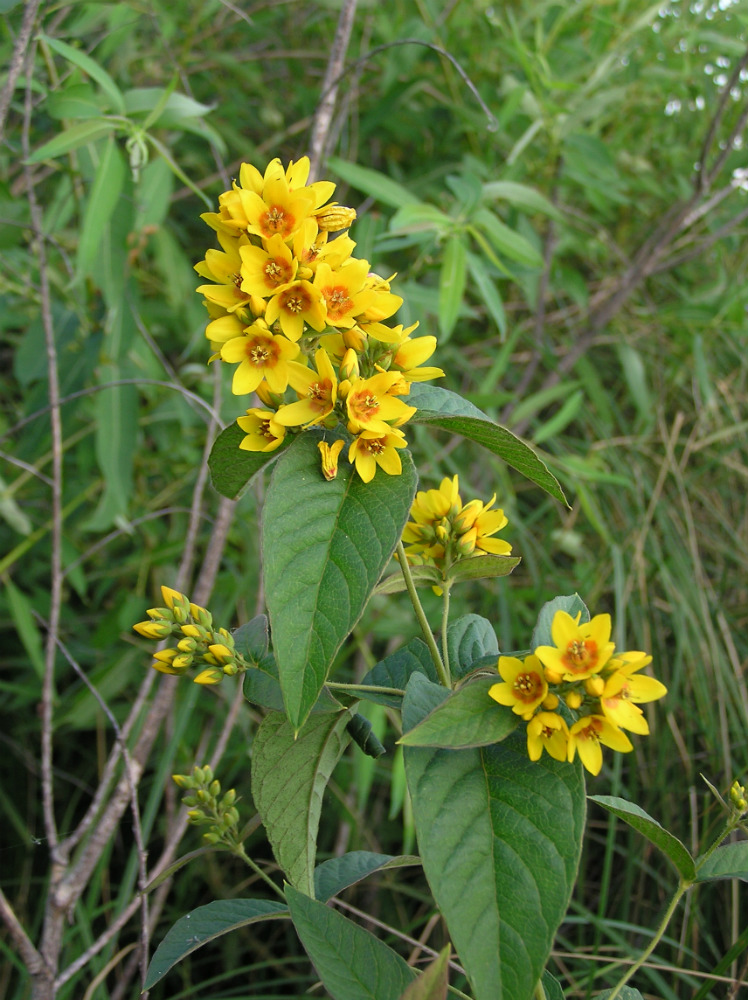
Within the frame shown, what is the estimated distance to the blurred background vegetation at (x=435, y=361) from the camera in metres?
1.33

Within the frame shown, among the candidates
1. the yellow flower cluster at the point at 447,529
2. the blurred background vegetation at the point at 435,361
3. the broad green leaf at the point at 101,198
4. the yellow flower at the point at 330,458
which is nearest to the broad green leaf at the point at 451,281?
the blurred background vegetation at the point at 435,361

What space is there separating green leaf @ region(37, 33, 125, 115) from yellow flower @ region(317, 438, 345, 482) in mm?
725

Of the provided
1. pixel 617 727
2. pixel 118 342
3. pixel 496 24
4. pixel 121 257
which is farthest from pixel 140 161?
pixel 496 24

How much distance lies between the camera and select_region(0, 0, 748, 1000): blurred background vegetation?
4.35ft

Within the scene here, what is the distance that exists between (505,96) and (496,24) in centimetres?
21

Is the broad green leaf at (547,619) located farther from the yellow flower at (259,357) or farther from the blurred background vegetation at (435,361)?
the blurred background vegetation at (435,361)

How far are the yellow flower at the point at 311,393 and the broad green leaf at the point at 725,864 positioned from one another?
0.42 metres

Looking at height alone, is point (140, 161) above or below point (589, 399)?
above

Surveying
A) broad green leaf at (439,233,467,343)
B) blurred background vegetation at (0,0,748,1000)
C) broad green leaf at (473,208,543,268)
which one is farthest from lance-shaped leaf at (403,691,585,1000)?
broad green leaf at (473,208,543,268)

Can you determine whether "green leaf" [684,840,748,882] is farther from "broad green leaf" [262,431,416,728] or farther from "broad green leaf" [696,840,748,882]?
"broad green leaf" [262,431,416,728]

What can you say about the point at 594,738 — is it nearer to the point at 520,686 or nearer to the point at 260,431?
the point at 520,686

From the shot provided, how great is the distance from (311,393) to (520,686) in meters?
0.24

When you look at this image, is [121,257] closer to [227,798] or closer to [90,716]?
[90,716]

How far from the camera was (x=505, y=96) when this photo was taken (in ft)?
5.53
